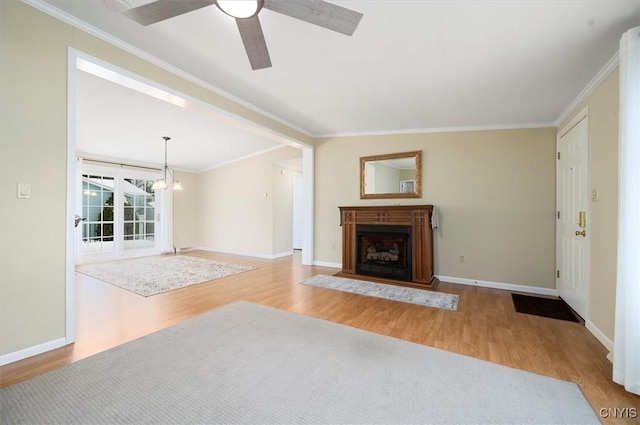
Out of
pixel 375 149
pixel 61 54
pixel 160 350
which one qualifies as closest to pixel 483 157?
pixel 375 149

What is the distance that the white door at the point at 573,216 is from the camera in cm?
284

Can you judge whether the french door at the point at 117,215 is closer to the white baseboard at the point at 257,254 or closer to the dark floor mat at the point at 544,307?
the white baseboard at the point at 257,254

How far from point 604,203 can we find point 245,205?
258 inches

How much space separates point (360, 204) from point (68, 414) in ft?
14.6

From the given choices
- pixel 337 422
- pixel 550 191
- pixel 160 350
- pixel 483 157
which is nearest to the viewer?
pixel 337 422

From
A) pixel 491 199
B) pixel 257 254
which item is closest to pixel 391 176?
pixel 491 199

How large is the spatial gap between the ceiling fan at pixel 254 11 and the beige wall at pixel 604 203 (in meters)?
2.47

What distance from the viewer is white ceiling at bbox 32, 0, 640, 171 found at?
6.41 feet

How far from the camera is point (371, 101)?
360cm

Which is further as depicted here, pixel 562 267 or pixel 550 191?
pixel 550 191

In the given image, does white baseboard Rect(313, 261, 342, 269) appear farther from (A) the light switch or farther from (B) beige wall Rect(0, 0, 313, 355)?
(A) the light switch

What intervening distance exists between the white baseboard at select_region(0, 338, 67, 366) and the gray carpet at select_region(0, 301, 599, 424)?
1.33 feet

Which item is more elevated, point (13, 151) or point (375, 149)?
point (375, 149)

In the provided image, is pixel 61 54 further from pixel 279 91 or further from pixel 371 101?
pixel 371 101
